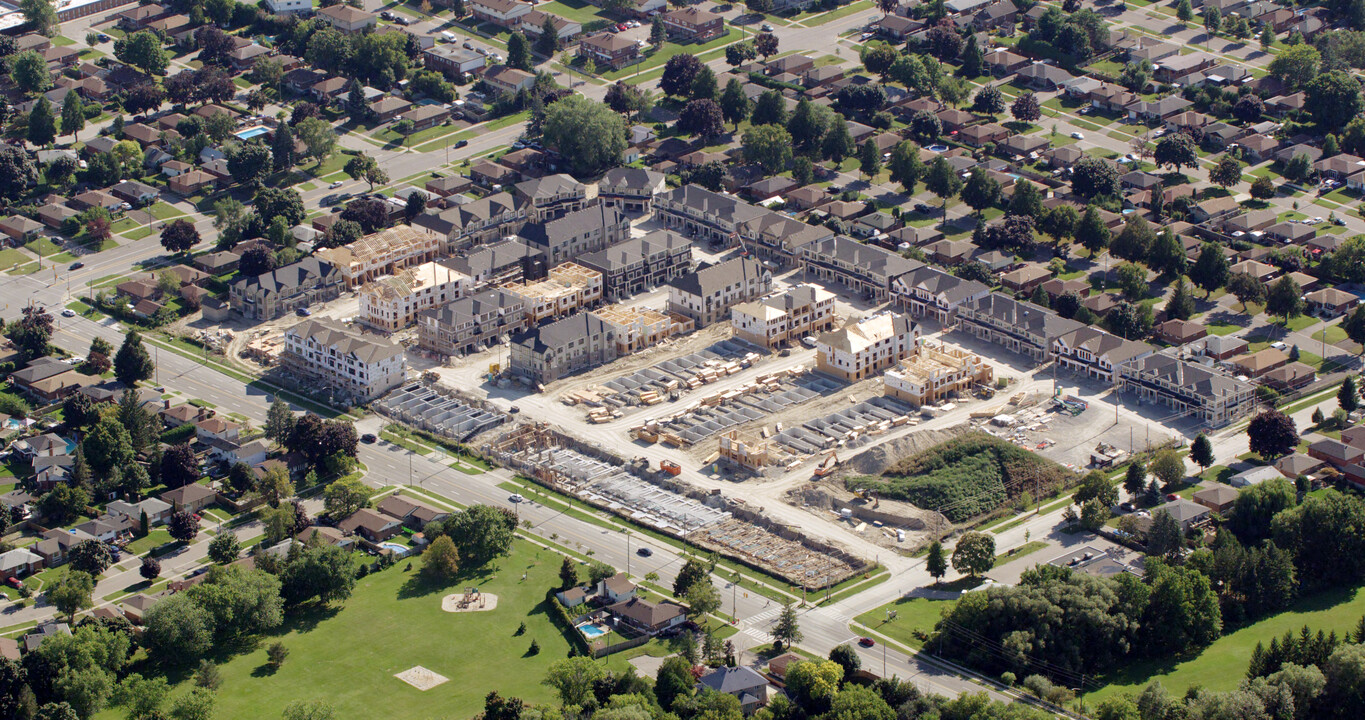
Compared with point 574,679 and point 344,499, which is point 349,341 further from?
point 574,679

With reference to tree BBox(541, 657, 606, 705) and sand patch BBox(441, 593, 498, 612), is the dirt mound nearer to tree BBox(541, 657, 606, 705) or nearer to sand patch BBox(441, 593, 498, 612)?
sand patch BBox(441, 593, 498, 612)

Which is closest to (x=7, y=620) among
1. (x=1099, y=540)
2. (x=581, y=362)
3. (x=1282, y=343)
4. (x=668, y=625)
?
(x=668, y=625)

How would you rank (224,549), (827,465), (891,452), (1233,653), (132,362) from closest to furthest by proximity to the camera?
(1233,653) < (224,549) < (891,452) < (827,465) < (132,362)

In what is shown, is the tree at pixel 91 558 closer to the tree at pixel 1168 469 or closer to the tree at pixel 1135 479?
the tree at pixel 1135 479

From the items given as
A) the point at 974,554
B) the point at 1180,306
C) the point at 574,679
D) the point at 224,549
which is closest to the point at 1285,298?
the point at 1180,306

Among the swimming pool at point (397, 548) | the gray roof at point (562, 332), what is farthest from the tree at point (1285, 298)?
the swimming pool at point (397, 548)

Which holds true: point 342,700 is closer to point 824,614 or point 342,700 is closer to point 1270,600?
point 824,614

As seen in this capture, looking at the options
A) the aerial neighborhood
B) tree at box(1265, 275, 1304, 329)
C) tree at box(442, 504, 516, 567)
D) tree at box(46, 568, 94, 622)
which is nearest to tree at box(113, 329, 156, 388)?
the aerial neighborhood
